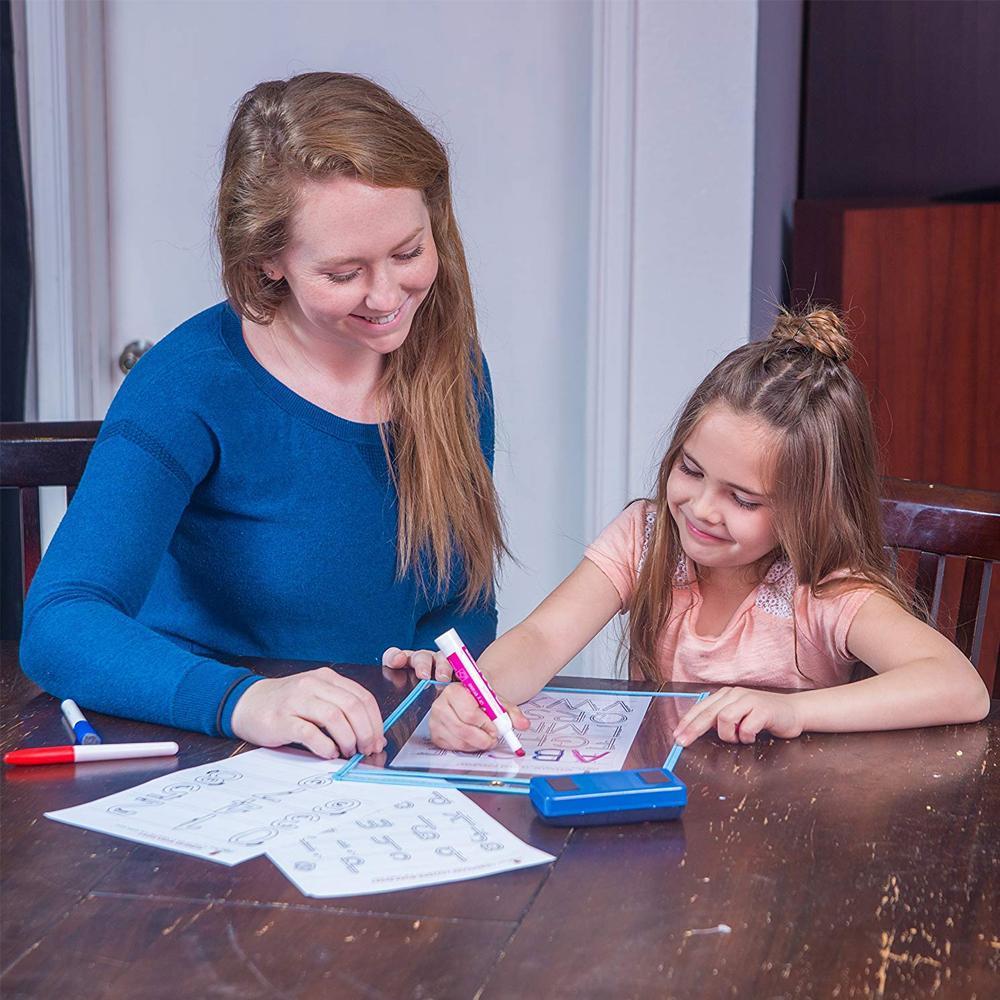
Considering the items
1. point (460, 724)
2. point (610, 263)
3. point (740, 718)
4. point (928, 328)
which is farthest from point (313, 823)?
point (928, 328)

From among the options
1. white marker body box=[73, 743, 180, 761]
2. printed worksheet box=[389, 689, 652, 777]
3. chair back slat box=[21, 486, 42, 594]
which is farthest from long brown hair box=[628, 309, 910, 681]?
chair back slat box=[21, 486, 42, 594]

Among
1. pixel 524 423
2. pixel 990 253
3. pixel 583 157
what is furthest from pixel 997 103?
pixel 524 423

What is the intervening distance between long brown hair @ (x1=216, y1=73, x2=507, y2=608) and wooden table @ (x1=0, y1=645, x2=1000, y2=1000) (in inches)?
21.8

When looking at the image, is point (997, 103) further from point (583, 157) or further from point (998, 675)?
point (998, 675)

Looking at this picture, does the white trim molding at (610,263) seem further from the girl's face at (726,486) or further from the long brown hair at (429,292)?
the girl's face at (726,486)

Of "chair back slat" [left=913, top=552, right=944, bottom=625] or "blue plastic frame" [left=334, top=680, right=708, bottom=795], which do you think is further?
"chair back slat" [left=913, top=552, right=944, bottom=625]

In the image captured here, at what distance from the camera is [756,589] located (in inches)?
54.9

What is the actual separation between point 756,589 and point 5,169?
1.63 metres

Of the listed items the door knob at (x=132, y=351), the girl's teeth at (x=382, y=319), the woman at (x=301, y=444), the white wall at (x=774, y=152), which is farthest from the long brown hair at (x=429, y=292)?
the door knob at (x=132, y=351)

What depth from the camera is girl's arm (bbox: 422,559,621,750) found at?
3.37ft

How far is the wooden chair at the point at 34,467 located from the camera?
1.54 meters

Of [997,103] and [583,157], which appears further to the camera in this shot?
[997,103]

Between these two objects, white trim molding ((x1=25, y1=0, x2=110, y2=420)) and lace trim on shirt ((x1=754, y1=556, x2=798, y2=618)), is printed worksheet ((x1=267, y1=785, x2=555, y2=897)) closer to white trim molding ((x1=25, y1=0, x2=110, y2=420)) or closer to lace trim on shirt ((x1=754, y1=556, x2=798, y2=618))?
lace trim on shirt ((x1=754, y1=556, x2=798, y2=618))

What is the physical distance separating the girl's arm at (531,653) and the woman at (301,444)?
122 millimetres
